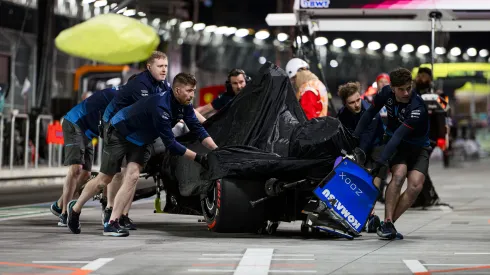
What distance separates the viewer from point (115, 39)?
60.0 feet

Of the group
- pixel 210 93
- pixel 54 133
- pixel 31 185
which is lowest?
pixel 31 185

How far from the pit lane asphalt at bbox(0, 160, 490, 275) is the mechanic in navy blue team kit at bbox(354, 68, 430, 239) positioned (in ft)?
1.44

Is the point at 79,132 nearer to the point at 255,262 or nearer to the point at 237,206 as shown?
the point at 237,206

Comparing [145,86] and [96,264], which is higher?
[145,86]

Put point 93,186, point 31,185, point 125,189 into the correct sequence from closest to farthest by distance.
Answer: point 125,189
point 93,186
point 31,185

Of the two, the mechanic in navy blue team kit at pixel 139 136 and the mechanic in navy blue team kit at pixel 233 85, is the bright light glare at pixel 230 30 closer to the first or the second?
the mechanic in navy blue team kit at pixel 233 85

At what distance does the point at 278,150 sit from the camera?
1246 centimetres

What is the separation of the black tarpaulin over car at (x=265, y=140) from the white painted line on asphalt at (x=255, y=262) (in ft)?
5.06

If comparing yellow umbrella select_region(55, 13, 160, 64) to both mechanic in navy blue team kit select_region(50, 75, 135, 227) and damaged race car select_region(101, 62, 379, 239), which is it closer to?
mechanic in navy blue team kit select_region(50, 75, 135, 227)

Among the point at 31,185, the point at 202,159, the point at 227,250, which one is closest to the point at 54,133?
the point at 31,185

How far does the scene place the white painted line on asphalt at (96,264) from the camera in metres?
8.96

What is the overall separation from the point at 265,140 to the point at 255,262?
3269 millimetres

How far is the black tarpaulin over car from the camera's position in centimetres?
1198

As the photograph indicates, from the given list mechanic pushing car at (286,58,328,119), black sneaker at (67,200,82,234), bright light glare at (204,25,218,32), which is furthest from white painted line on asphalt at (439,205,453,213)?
bright light glare at (204,25,218,32)
